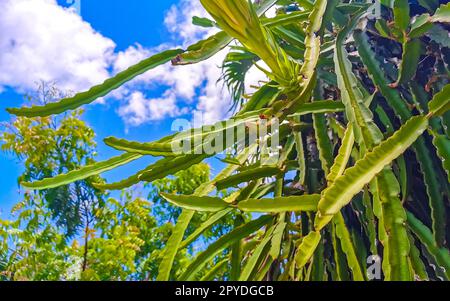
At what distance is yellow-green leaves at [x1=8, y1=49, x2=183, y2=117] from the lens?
1215 millimetres

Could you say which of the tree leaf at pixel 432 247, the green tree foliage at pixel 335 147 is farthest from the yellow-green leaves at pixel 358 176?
the tree leaf at pixel 432 247

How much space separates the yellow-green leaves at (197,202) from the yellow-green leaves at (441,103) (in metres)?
0.41

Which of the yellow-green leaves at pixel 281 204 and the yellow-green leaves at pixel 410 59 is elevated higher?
the yellow-green leaves at pixel 410 59

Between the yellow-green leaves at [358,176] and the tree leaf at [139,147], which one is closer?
the yellow-green leaves at [358,176]

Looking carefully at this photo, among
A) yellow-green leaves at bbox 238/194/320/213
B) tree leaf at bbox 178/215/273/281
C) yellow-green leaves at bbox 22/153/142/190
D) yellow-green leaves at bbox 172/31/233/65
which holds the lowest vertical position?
yellow-green leaves at bbox 238/194/320/213

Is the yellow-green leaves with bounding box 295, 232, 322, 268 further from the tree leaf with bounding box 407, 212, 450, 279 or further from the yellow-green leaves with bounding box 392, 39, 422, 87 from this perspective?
the yellow-green leaves with bounding box 392, 39, 422, 87

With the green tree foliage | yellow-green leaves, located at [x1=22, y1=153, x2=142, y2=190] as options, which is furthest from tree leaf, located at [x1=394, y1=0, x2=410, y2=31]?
yellow-green leaves, located at [x1=22, y1=153, x2=142, y2=190]

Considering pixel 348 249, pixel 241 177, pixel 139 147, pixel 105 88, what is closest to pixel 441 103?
pixel 348 249

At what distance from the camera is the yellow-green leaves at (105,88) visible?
1.21m

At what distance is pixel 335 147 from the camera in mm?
1208

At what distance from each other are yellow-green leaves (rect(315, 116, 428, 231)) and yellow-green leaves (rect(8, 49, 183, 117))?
546mm

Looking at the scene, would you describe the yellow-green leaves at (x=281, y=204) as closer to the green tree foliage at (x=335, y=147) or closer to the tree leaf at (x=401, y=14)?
the green tree foliage at (x=335, y=147)

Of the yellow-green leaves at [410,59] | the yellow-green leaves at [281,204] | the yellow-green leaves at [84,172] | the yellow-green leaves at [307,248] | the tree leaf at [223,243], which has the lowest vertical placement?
the yellow-green leaves at [307,248]
